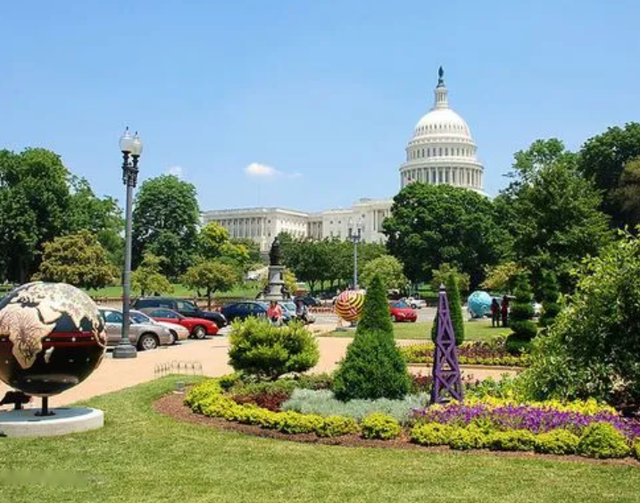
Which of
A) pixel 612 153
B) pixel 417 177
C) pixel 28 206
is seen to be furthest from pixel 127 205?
pixel 417 177

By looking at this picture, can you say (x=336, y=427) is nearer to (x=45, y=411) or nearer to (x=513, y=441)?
(x=513, y=441)

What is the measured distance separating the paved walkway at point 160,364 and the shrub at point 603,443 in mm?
5299

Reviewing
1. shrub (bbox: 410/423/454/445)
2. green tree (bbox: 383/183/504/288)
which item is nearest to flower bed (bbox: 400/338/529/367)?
shrub (bbox: 410/423/454/445)

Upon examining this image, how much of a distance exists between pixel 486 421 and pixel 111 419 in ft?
19.7

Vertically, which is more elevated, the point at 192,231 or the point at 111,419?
the point at 192,231

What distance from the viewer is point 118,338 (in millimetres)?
26469

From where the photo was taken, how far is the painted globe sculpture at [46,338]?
10812mm

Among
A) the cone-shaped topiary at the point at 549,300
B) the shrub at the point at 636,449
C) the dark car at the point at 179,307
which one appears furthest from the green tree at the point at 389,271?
the shrub at the point at 636,449

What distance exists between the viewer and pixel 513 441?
408 inches

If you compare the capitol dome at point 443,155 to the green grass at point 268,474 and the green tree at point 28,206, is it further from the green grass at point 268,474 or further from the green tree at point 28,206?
the green grass at point 268,474

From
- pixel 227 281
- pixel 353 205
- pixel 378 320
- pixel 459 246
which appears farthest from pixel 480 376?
pixel 353 205

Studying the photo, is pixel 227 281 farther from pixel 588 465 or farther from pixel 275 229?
pixel 275 229

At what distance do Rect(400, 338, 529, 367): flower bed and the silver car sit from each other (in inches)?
349

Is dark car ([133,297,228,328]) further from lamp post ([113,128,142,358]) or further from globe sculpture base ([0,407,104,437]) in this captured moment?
globe sculpture base ([0,407,104,437])
